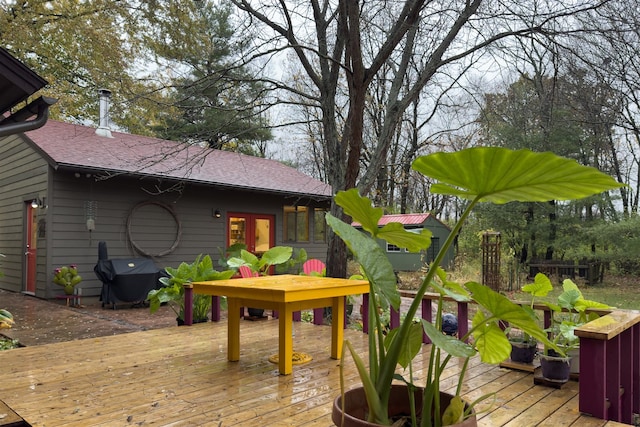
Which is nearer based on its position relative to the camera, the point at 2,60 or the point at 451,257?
the point at 2,60

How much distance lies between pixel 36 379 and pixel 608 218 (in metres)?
13.4

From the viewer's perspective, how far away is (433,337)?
46.5 inches

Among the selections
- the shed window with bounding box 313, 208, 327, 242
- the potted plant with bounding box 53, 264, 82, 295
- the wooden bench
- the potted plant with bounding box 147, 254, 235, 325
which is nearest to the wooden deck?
the wooden bench

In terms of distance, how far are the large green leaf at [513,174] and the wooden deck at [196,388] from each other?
145 centimetres

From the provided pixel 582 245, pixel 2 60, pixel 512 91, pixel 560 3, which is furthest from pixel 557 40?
pixel 582 245

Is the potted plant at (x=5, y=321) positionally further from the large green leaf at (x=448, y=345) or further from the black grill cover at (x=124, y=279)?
the large green leaf at (x=448, y=345)

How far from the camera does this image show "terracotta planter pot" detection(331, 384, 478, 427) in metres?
1.19

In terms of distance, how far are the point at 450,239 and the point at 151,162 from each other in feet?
20.3

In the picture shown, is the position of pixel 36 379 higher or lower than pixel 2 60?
lower

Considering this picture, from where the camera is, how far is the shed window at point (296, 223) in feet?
35.6

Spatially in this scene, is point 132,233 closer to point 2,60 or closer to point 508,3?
point 2,60

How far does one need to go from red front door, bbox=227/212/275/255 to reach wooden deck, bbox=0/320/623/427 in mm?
6089

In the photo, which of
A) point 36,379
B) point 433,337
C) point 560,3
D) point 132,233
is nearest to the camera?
point 433,337

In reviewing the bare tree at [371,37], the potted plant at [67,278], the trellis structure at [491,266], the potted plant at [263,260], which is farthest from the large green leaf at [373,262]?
the trellis structure at [491,266]
